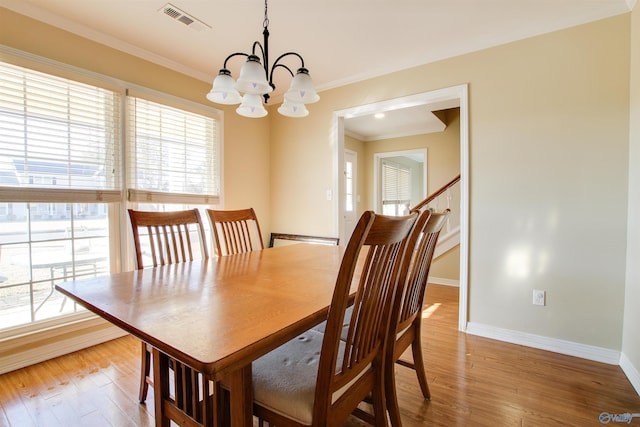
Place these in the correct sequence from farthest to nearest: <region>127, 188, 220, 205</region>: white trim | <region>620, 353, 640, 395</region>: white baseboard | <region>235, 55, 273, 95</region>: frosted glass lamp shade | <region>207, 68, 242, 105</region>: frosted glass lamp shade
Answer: <region>127, 188, 220, 205</region>: white trim, <region>620, 353, 640, 395</region>: white baseboard, <region>207, 68, 242, 105</region>: frosted glass lamp shade, <region>235, 55, 273, 95</region>: frosted glass lamp shade

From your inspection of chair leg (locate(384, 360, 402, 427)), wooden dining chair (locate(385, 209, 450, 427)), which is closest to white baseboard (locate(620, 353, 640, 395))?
wooden dining chair (locate(385, 209, 450, 427))

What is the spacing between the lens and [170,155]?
2816 mm

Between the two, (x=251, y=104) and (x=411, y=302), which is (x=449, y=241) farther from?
(x=251, y=104)

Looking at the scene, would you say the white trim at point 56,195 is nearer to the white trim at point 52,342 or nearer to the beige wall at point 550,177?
the white trim at point 52,342

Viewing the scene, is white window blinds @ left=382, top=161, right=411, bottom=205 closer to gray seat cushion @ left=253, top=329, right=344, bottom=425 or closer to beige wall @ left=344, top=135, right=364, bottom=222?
beige wall @ left=344, top=135, right=364, bottom=222

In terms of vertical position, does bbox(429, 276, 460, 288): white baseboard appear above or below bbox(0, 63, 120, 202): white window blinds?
below

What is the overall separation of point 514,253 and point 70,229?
345 centimetres

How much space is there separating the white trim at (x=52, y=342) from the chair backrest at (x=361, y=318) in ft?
7.39

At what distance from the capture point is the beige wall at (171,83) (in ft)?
6.63

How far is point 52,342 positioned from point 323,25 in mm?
3027

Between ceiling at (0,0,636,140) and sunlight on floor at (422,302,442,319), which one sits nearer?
ceiling at (0,0,636,140)

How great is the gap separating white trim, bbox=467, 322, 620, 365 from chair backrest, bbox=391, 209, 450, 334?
4.07 feet

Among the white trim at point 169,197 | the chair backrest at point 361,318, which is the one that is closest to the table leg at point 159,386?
the chair backrest at point 361,318

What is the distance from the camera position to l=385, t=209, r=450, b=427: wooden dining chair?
1.23m
